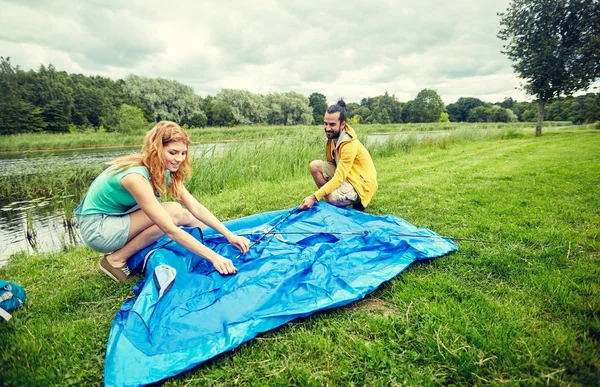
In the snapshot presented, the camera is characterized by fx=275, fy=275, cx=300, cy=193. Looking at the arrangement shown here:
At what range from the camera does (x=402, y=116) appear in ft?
209

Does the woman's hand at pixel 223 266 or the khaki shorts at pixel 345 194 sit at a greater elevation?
the khaki shorts at pixel 345 194

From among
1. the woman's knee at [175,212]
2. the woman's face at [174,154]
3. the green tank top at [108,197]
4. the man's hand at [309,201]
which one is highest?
the woman's face at [174,154]

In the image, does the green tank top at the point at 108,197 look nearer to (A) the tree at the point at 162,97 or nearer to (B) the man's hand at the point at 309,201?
(B) the man's hand at the point at 309,201

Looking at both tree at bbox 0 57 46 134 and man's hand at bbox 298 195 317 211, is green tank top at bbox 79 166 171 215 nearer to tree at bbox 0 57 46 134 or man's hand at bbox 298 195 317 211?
man's hand at bbox 298 195 317 211

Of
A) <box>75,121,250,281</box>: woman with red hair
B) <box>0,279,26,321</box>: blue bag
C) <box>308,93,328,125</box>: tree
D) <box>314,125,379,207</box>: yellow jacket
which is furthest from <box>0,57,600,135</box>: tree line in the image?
<box>0,279,26,321</box>: blue bag

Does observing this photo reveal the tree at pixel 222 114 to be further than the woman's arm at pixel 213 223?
Yes

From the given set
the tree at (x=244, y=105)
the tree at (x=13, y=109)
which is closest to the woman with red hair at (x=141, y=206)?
the tree at (x=13, y=109)

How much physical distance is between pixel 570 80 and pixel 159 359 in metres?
19.2

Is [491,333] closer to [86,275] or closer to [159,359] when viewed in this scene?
[159,359]

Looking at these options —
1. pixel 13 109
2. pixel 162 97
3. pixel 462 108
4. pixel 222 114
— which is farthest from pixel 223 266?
pixel 462 108

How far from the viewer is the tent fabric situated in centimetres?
145

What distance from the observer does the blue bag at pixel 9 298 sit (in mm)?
1808

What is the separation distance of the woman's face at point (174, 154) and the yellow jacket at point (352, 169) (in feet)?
4.95

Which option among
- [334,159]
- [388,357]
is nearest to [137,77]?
[334,159]
